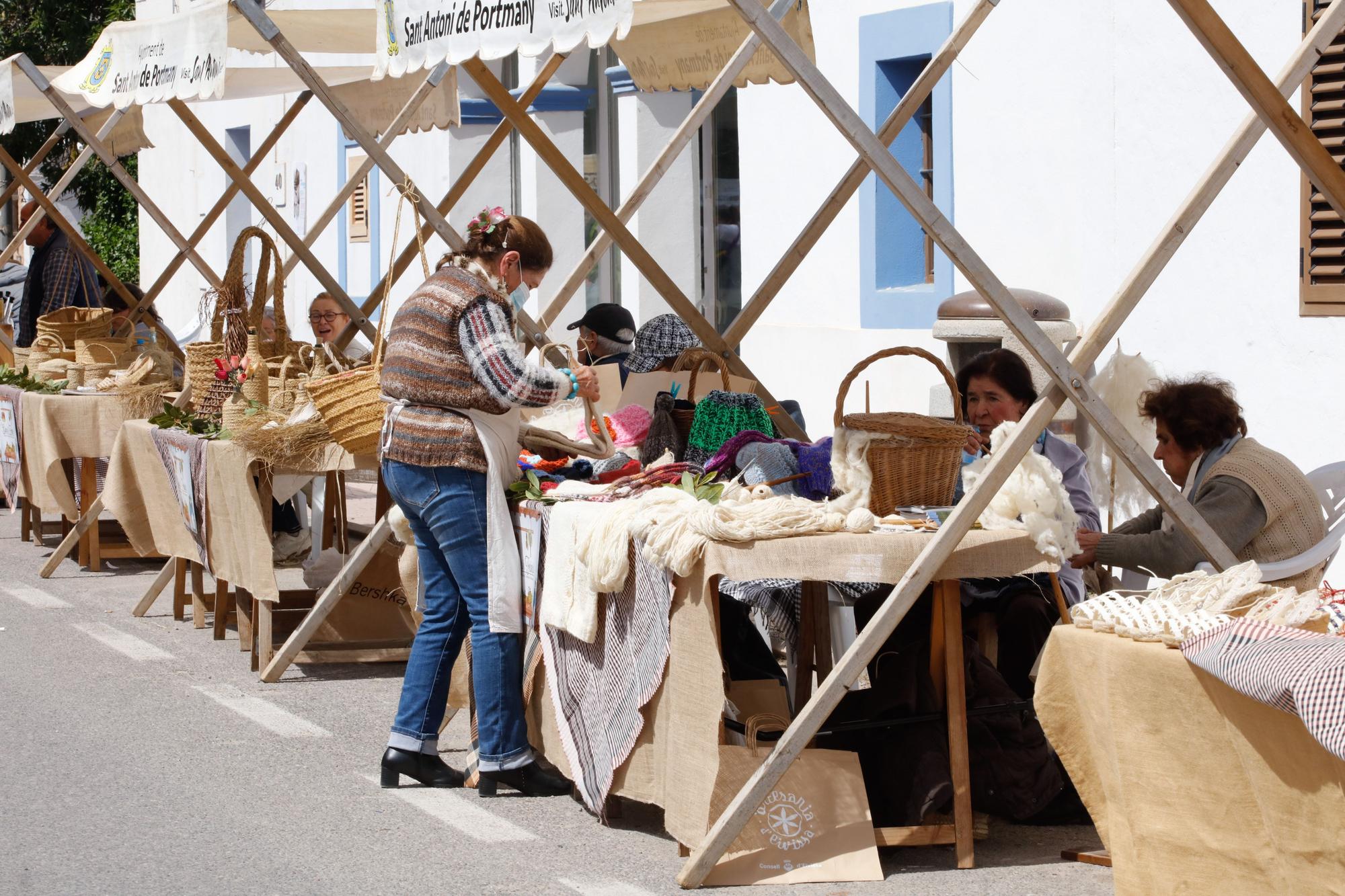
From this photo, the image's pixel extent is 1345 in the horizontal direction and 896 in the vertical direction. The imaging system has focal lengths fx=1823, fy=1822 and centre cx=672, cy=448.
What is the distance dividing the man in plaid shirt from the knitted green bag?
685cm

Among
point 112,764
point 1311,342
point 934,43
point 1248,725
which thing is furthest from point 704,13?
point 1248,725

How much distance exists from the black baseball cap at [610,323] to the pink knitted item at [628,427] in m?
1.82

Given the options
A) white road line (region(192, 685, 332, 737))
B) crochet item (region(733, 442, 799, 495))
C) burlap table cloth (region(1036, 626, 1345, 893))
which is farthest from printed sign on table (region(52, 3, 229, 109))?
burlap table cloth (region(1036, 626, 1345, 893))

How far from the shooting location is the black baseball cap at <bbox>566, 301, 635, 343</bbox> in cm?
816

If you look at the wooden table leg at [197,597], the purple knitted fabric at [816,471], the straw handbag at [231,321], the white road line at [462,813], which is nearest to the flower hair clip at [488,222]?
the purple knitted fabric at [816,471]

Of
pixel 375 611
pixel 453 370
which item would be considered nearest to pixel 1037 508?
pixel 453 370

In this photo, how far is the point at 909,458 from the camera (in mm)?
4918

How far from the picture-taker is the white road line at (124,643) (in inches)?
300

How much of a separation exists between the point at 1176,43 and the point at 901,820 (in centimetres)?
459

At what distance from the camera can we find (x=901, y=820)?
487 cm

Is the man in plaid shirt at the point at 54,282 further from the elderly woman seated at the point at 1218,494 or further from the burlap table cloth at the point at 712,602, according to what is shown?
the elderly woman seated at the point at 1218,494

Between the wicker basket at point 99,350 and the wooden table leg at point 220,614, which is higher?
the wicker basket at point 99,350

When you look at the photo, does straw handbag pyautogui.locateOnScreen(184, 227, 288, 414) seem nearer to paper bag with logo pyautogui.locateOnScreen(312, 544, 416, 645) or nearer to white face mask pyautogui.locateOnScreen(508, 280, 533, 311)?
paper bag with logo pyautogui.locateOnScreen(312, 544, 416, 645)

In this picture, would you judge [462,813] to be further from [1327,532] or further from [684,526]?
[1327,532]
